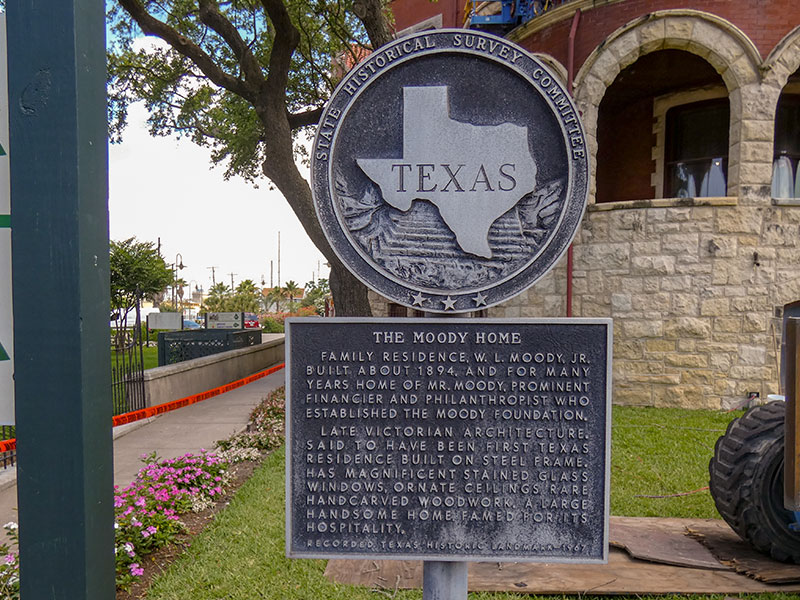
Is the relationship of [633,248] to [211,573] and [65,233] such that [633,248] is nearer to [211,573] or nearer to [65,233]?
[211,573]

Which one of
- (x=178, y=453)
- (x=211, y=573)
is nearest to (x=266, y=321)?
(x=178, y=453)

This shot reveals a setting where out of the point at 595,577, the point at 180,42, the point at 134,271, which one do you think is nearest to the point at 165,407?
the point at 180,42

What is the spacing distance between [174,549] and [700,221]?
845cm

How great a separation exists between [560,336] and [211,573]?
9.58ft

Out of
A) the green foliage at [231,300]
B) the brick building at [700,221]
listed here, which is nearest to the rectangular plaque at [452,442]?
the brick building at [700,221]

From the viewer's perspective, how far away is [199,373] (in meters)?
12.4

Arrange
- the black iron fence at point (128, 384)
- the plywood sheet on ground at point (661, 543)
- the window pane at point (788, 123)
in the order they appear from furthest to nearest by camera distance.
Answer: the window pane at point (788, 123) → the black iron fence at point (128, 384) → the plywood sheet on ground at point (661, 543)

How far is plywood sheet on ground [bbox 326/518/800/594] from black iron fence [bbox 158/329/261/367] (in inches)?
440

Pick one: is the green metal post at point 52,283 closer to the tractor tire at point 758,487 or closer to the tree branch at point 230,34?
the tractor tire at point 758,487

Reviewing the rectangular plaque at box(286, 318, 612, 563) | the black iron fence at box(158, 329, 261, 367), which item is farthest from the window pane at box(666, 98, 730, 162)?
the black iron fence at box(158, 329, 261, 367)

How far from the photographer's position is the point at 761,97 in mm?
8734

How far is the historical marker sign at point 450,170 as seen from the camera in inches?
92.8

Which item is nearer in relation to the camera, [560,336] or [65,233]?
[65,233]

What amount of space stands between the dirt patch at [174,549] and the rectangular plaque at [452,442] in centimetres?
195
